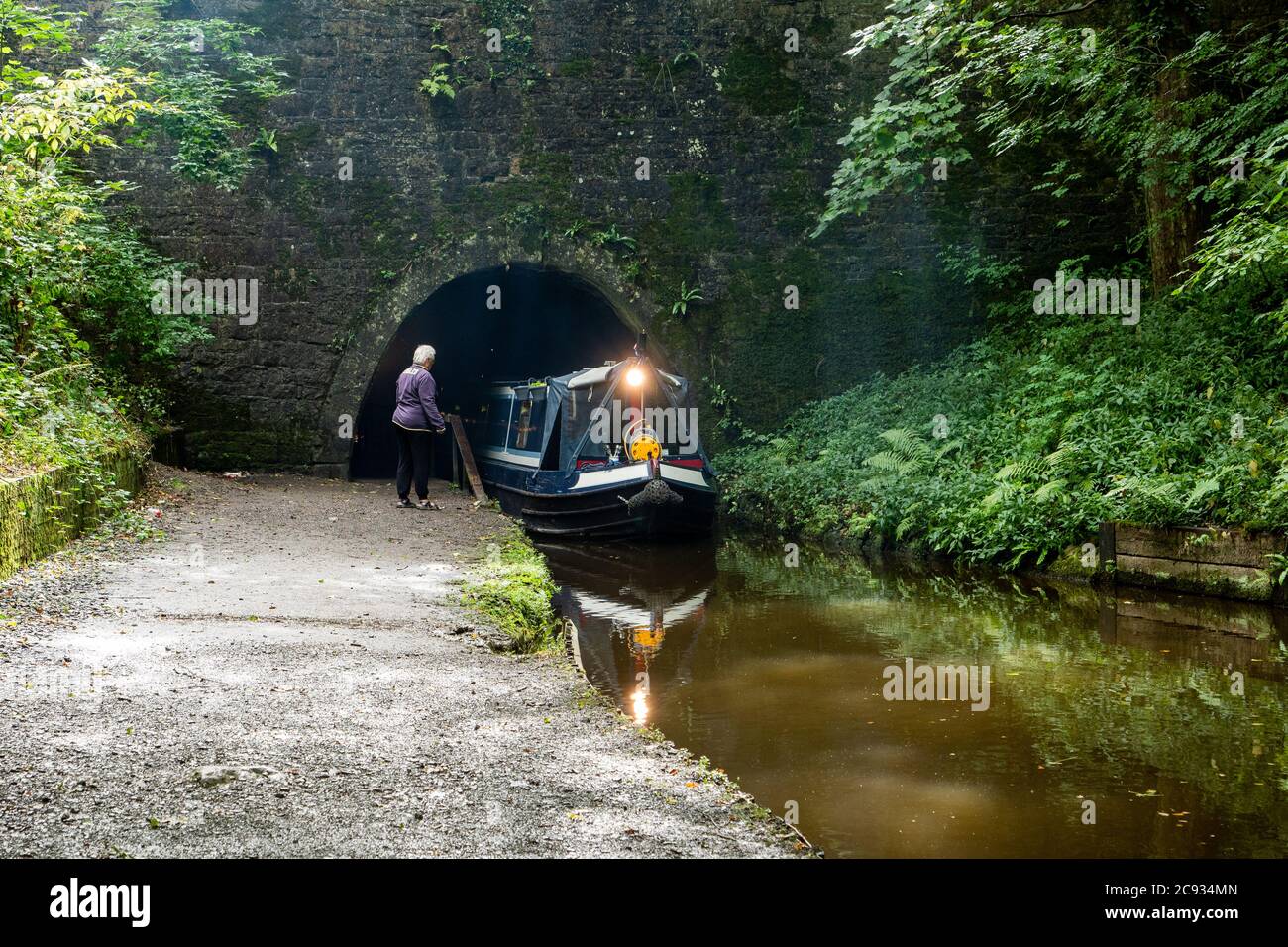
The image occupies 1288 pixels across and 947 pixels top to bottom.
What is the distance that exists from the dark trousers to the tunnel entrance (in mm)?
3644

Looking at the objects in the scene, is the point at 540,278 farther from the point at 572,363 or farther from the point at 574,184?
the point at 572,363

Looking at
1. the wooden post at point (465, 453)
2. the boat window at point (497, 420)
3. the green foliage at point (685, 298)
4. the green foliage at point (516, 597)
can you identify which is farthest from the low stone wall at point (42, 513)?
the green foliage at point (685, 298)

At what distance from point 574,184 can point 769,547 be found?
5284 mm

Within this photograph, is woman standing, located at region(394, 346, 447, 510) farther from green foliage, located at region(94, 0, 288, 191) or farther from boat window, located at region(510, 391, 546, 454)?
green foliage, located at region(94, 0, 288, 191)

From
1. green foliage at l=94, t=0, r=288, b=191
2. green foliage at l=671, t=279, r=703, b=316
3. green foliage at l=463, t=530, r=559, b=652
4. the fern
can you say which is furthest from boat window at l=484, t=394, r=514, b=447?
green foliage at l=463, t=530, r=559, b=652

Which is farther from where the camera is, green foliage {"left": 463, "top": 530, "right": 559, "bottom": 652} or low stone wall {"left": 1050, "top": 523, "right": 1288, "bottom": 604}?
low stone wall {"left": 1050, "top": 523, "right": 1288, "bottom": 604}

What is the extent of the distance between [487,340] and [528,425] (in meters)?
4.72

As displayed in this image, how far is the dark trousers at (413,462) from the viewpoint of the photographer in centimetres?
995

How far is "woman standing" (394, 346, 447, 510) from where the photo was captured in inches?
387

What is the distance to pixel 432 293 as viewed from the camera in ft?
41.7

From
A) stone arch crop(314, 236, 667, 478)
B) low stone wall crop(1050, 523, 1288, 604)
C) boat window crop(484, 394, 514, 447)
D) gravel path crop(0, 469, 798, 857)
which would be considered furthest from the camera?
boat window crop(484, 394, 514, 447)

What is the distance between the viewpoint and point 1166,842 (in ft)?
10.9

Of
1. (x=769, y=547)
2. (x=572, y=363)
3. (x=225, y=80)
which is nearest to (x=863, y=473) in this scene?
(x=769, y=547)

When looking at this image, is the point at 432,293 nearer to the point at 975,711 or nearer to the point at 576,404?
the point at 576,404
